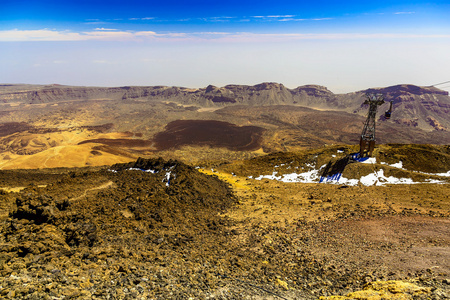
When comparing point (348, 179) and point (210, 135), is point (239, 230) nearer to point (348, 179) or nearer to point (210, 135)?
point (348, 179)

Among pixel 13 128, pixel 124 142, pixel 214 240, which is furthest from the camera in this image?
pixel 13 128

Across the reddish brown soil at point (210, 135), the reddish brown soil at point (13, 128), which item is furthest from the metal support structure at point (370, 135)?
the reddish brown soil at point (13, 128)

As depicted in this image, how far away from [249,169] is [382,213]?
54.9 ft

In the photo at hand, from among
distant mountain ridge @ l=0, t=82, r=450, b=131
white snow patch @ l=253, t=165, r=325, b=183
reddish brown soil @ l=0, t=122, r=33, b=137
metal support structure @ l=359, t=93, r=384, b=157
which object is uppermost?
distant mountain ridge @ l=0, t=82, r=450, b=131

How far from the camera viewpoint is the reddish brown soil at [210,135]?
75375 millimetres

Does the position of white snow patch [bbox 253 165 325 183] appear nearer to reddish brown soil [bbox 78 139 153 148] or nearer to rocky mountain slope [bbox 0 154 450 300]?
rocky mountain slope [bbox 0 154 450 300]

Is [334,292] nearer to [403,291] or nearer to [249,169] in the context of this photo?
[403,291]

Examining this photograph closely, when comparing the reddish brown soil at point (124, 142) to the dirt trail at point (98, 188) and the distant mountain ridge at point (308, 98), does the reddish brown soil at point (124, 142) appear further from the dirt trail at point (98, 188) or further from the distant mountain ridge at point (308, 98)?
the distant mountain ridge at point (308, 98)

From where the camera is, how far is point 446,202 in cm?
1838

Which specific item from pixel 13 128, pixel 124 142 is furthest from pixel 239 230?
pixel 13 128

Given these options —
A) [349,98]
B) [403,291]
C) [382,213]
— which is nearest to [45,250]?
[403,291]

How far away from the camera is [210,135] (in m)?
86.3

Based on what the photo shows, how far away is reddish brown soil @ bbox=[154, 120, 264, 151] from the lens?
247 ft

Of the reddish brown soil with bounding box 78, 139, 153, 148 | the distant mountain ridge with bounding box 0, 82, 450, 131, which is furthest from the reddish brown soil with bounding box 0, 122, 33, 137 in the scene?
the distant mountain ridge with bounding box 0, 82, 450, 131
